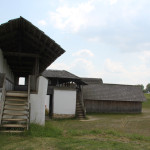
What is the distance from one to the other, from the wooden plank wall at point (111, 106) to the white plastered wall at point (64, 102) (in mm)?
6375

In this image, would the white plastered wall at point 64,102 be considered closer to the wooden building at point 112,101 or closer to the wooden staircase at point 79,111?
the wooden staircase at point 79,111

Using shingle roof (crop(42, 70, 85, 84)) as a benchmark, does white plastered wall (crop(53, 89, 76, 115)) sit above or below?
below

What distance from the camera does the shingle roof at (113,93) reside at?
2765 cm

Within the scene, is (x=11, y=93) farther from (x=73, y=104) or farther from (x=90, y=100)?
(x=90, y=100)

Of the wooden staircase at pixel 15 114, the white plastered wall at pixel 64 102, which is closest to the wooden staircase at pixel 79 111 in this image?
the white plastered wall at pixel 64 102

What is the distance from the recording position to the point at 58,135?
25.2 feet

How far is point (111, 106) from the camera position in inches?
1081

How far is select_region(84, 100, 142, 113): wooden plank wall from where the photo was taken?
1067 inches

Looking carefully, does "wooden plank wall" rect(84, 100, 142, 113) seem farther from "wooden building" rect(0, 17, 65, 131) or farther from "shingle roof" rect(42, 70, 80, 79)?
"wooden building" rect(0, 17, 65, 131)

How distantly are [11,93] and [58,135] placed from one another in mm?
2809

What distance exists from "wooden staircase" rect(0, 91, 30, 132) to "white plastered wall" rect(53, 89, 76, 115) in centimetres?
1141

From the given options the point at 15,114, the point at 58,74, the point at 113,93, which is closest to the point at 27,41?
the point at 15,114

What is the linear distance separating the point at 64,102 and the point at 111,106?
9014 millimetres

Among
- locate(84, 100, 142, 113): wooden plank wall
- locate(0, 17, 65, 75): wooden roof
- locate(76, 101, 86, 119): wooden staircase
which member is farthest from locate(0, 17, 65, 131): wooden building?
locate(84, 100, 142, 113): wooden plank wall
